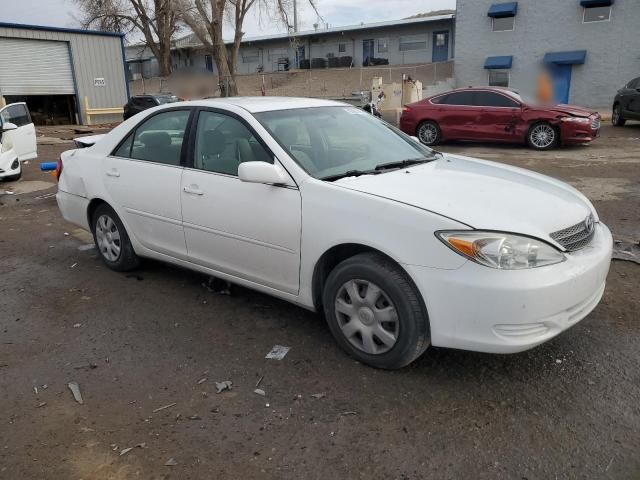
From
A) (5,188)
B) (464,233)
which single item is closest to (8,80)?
(5,188)

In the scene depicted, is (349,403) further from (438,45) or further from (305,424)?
(438,45)

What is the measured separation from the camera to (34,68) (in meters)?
24.0

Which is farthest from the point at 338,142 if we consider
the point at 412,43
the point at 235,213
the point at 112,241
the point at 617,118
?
the point at 412,43

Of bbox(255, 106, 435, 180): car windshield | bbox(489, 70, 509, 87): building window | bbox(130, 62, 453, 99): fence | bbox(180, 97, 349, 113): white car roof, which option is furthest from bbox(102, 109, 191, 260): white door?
bbox(489, 70, 509, 87): building window

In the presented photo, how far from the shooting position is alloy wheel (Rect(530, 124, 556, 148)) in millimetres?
12836

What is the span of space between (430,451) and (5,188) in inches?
386

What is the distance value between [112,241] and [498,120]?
10901mm

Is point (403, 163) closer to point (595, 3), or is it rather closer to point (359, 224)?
point (359, 224)

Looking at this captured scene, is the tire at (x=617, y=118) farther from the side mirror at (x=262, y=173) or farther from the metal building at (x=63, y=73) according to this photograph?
the metal building at (x=63, y=73)

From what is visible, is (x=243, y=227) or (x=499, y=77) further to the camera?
(x=499, y=77)

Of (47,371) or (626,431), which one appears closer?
(626,431)

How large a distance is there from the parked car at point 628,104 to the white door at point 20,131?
632 inches

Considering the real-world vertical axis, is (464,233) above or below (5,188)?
above

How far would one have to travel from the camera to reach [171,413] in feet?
9.46
